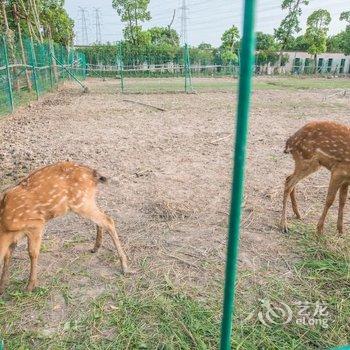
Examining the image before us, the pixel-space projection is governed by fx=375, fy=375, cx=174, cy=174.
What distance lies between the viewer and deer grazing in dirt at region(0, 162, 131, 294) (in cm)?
291

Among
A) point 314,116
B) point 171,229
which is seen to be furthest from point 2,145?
point 314,116

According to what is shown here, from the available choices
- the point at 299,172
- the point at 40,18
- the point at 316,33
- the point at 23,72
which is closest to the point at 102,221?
the point at 299,172

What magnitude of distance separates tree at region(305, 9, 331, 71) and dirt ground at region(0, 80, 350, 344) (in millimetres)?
32860

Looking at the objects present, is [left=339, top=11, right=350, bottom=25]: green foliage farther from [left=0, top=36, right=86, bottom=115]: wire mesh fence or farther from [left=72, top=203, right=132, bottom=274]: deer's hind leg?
[left=72, top=203, right=132, bottom=274]: deer's hind leg

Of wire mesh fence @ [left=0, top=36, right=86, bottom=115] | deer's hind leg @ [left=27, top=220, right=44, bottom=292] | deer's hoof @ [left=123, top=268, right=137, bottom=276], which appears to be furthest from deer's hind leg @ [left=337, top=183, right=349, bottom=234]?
wire mesh fence @ [left=0, top=36, right=86, bottom=115]

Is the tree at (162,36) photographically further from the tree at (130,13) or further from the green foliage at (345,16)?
the green foliage at (345,16)

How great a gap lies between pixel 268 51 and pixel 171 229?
4081cm

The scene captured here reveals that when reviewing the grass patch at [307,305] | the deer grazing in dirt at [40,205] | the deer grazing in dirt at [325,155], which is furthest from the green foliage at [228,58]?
the deer grazing in dirt at [40,205]

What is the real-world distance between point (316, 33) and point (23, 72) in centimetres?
3597

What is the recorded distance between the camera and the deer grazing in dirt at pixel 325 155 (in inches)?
147

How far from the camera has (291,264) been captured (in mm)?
3385

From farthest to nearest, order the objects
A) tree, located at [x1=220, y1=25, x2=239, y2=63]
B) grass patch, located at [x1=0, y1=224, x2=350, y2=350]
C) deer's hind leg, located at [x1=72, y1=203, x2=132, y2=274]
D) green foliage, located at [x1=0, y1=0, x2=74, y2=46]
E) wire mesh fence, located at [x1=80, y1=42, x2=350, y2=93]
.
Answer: tree, located at [x1=220, y1=25, x2=239, y2=63]
wire mesh fence, located at [x1=80, y1=42, x2=350, y2=93]
green foliage, located at [x1=0, y1=0, x2=74, y2=46]
deer's hind leg, located at [x1=72, y1=203, x2=132, y2=274]
grass patch, located at [x1=0, y1=224, x2=350, y2=350]

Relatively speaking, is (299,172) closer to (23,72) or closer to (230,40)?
(23,72)

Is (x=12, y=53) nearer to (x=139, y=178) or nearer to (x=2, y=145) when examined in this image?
(x=2, y=145)
